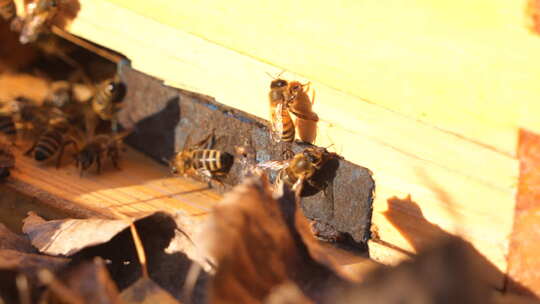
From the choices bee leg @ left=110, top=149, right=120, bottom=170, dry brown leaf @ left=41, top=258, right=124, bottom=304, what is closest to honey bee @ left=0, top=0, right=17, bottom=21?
bee leg @ left=110, top=149, right=120, bottom=170

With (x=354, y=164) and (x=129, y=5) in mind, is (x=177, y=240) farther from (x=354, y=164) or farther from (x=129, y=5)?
(x=129, y=5)

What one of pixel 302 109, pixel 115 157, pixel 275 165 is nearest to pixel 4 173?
pixel 115 157

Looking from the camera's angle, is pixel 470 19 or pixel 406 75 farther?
pixel 406 75

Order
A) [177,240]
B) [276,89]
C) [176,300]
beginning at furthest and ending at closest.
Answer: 1. [276,89]
2. [177,240]
3. [176,300]

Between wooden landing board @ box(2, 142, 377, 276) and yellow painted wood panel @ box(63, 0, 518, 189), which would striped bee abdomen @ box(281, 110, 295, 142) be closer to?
yellow painted wood panel @ box(63, 0, 518, 189)

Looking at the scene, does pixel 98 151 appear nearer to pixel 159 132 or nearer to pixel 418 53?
pixel 159 132

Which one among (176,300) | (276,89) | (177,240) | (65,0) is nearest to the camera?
(176,300)

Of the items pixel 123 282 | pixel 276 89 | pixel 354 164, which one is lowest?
pixel 123 282

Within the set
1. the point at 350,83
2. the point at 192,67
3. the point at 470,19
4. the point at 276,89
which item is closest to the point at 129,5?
the point at 192,67
